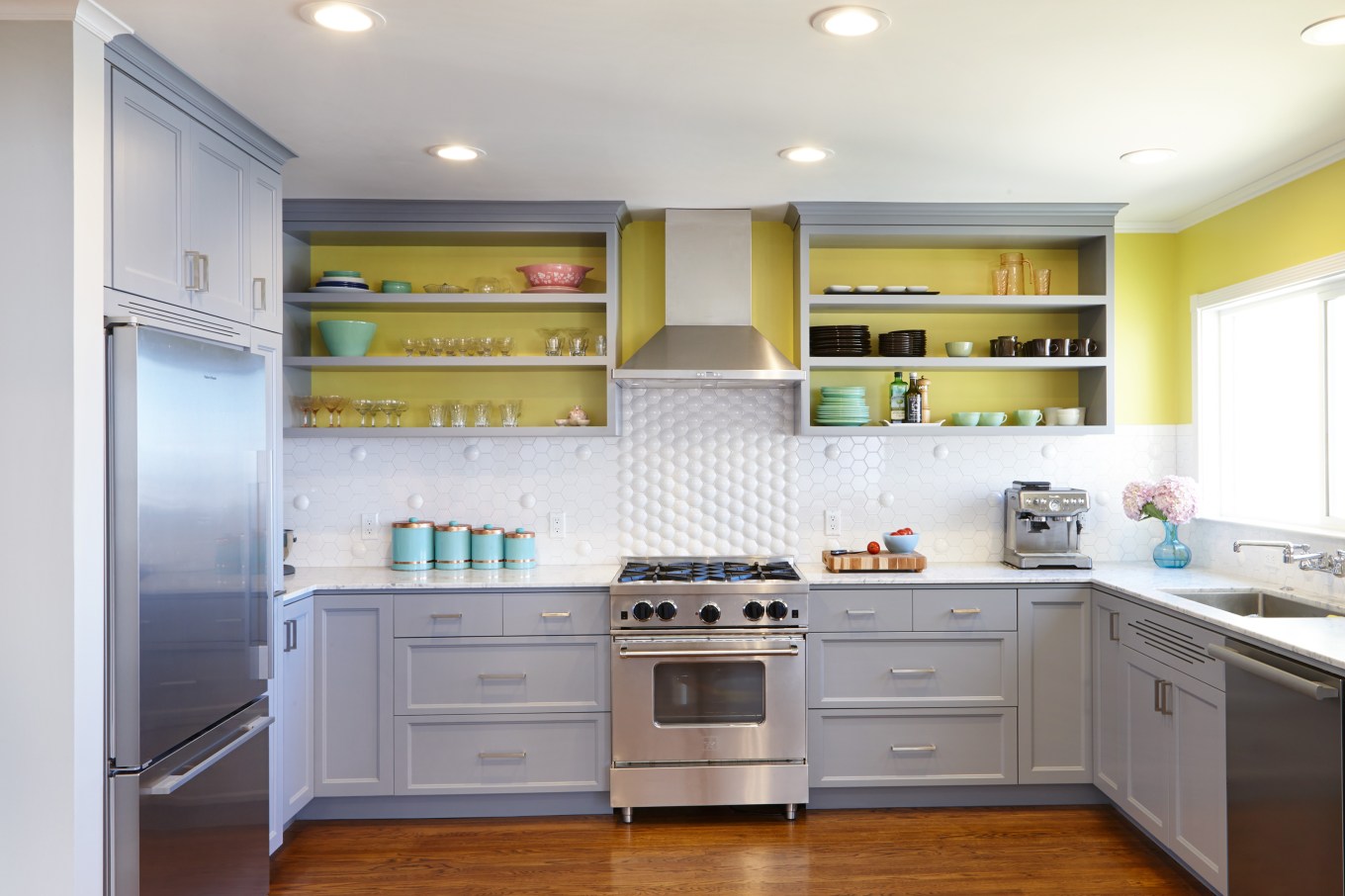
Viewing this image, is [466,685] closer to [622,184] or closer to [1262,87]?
[622,184]

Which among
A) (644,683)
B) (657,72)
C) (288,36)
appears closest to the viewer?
(288,36)

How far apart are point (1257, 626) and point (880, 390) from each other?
78.9 inches

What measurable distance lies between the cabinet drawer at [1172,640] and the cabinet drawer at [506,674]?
1.96 m

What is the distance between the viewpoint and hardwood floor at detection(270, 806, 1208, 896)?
319cm

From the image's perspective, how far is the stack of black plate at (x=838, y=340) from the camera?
4.20m

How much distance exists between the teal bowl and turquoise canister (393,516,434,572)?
2.53 ft

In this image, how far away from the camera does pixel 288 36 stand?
242 cm

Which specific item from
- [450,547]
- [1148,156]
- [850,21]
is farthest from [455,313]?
[1148,156]

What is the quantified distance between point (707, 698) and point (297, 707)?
1.55 m

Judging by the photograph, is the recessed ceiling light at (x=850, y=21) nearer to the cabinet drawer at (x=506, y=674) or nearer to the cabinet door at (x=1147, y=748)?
the cabinet door at (x=1147, y=748)

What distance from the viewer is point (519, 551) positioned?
418 cm

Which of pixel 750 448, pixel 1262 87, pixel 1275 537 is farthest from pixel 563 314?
pixel 1275 537

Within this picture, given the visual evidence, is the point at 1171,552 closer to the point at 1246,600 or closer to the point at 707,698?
the point at 1246,600

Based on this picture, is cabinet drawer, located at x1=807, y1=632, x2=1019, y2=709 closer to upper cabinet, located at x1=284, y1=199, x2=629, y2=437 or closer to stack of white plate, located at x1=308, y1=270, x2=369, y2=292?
upper cabinet, located at x1=284, y1=199, x2=629, y2=437
